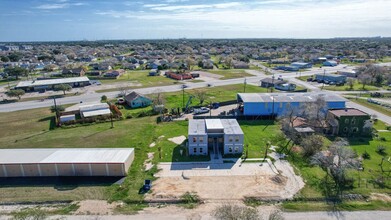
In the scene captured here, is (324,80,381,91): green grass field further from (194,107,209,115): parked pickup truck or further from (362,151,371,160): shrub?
(362,151,371,160): shrub

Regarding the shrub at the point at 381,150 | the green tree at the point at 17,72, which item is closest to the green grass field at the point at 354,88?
the shrub at the point at 381,150

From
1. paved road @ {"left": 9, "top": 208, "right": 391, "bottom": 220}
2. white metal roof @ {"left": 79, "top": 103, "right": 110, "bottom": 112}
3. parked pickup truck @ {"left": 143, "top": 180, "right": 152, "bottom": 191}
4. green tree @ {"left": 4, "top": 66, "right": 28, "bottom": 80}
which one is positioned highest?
green tree @ {"left": 4, "top": 66, "right": 28, "bottom": 80}

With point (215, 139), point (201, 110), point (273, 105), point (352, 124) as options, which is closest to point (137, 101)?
point (201, 110)

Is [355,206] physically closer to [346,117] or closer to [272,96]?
[346,117]

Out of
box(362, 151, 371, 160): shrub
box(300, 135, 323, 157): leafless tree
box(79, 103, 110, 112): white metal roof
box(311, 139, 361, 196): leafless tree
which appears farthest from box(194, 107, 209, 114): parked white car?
box(362, 151, 371, 160): shrub

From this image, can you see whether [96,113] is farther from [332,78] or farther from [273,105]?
[332,78]
